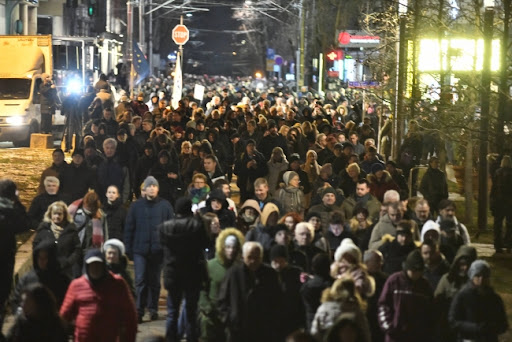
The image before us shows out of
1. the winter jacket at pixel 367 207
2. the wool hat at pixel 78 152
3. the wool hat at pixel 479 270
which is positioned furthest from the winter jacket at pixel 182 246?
the wool hat at pixel 78 152

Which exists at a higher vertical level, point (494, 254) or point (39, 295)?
point (39, 295)

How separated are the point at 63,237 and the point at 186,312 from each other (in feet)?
4.55

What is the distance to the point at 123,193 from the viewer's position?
691 inches

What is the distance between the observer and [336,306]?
863 centimetres

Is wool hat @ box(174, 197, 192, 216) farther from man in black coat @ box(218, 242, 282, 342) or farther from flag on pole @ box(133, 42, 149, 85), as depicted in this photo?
flag on pole @ box(133, 42, 149, 85)

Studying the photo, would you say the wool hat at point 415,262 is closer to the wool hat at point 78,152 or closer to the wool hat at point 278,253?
the wool hat at point 278,253

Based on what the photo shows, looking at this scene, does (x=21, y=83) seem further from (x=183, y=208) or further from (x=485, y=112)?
(x=183, y=208)

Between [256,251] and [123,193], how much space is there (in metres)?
8.24

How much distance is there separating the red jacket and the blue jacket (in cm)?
375

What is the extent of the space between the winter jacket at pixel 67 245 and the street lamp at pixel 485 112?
7.74 meters

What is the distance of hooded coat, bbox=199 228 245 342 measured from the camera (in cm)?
998

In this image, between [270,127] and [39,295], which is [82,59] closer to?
[270,127]

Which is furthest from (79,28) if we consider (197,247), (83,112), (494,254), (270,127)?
(197,247)

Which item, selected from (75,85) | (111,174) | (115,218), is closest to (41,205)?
(115,218)
